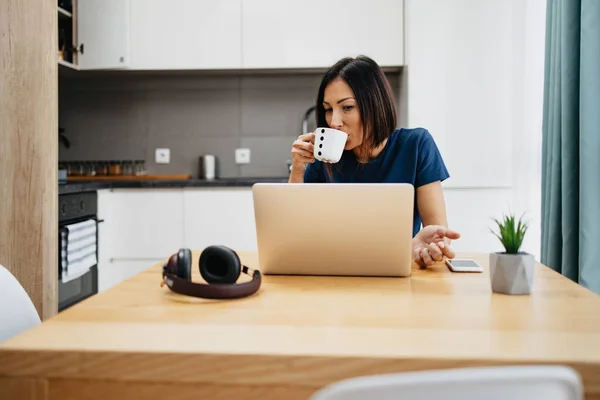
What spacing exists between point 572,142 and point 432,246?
131 cm

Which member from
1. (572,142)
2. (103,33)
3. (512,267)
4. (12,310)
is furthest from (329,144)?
(103,33)

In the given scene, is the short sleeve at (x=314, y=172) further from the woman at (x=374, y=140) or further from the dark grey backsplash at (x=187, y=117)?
the dark grey backsplash at (x=187, y=117)

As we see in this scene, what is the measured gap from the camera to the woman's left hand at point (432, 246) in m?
1.27

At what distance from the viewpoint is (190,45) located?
3445mm

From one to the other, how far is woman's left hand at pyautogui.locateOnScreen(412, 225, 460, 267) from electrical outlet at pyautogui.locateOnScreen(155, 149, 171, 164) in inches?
109

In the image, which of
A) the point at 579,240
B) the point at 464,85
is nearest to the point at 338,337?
the point at 579,240

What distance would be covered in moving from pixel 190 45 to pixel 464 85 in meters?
1.57

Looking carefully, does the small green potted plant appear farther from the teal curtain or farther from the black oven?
the black oven

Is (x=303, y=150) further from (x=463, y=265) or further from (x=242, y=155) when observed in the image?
(x=242, y=155)

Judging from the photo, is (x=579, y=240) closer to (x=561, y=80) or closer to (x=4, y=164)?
(x=561, y=80)

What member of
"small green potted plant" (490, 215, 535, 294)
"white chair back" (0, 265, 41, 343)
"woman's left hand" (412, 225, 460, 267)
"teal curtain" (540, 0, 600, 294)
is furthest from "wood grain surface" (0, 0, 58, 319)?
"teal curtain" (540, 0, 600, 294)

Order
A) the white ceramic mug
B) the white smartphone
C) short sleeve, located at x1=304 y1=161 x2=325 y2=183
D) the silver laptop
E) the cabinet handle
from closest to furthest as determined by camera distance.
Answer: the silver laptop < the white smartphone < the white ceramic mug < short sleeve, located at x1=304 y1=161 x2=325 y2=183 < the cabinet handle

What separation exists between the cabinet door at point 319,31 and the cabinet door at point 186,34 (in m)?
0.09

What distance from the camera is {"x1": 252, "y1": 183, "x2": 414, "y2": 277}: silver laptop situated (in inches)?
41.9
